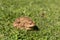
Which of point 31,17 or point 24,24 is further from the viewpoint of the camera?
point 31,17

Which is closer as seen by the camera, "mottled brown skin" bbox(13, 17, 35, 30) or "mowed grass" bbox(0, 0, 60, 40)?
"mowed grass" bbox(0, 0, 60, 40)

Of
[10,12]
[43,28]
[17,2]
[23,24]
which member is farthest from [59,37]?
[17,2]

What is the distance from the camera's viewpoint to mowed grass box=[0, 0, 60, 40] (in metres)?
10.1

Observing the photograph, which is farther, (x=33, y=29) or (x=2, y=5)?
(x=2, y=5)

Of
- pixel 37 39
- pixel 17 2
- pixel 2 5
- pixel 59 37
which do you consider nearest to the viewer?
pixel 37 39

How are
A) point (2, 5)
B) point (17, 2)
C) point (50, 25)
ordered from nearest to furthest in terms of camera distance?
1. point (50, 25)
2. point (2, 5)
3. point (17, 2)

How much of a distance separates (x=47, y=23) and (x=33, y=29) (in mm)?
1933

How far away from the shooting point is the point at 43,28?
11.6 m

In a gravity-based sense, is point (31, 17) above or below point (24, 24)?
below

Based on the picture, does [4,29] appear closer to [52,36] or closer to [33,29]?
[33,29]

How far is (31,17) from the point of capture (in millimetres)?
13102

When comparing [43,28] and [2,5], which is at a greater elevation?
[2,5]

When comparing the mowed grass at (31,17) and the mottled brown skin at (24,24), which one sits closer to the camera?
the mowed grass at (31,17)

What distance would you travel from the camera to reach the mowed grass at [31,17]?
1009 centimetres
